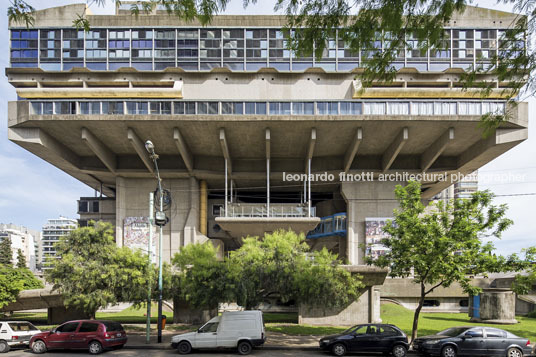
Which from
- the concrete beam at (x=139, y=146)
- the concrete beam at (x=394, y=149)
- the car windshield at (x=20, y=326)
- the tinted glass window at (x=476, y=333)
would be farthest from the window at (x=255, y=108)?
the tinted glass window at (x=476, y=333)

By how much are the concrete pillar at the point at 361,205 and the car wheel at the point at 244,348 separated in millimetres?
23778

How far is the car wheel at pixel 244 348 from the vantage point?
15.5 metres

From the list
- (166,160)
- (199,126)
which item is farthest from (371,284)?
(166,160)

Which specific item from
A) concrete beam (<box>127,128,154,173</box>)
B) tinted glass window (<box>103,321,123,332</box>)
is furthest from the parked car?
concrete beam (<box>127,128,154,173</box>)

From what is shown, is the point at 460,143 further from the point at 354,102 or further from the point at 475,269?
the point at 475,269

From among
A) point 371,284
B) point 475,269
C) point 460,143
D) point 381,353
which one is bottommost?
point 381,353

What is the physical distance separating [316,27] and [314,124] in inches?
947

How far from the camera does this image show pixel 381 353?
625 inches

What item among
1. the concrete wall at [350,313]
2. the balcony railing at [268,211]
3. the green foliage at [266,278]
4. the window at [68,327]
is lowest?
the concrete wall at [350,313]

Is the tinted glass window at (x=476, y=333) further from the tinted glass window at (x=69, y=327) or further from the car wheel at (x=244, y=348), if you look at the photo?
the tinted glass window at (x=69, y=327)

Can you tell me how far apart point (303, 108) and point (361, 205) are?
12.8m

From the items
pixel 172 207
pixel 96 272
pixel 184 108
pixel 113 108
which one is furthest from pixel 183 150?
pixel 96 272

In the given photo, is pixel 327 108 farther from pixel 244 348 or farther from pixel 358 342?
pixel 244 348

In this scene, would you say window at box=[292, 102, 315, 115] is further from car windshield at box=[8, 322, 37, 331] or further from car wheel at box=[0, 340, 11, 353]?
car wheel at box=[0, 340, 11, 353]
